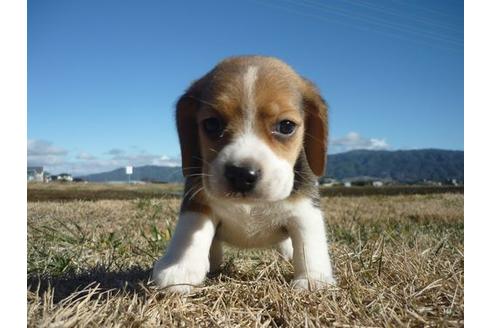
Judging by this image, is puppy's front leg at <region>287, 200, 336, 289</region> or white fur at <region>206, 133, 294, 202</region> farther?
puppy's front leg at <region>287, 200, 336, 289</region>

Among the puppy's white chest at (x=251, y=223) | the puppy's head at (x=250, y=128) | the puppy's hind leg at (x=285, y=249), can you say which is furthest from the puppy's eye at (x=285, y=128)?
the puppy's hind leg at (x=285, y=249)

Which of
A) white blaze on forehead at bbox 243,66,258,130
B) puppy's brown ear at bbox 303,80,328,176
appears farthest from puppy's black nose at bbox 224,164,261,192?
puppy's brown ear at bbox 303,80,328,176

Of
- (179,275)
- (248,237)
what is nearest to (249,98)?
(248,237)

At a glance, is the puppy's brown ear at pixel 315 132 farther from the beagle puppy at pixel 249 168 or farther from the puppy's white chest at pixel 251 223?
the puppy's white chest at pixel 251 223

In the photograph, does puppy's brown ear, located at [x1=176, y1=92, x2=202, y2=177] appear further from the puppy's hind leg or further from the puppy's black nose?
the puppy's hind leg

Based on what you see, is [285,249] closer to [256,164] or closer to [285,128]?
[285,128]
